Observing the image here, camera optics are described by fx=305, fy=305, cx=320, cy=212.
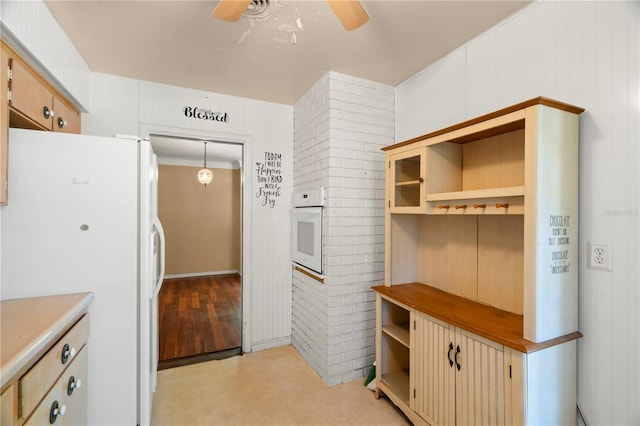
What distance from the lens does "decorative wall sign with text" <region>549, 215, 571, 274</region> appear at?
1.39 metres

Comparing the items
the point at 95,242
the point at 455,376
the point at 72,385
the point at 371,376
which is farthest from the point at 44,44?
the point at 371,376

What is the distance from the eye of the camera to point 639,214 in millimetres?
1282

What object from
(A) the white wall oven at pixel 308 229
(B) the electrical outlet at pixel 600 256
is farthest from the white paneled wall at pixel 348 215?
(B) the electrical outlet at pixel 600 256

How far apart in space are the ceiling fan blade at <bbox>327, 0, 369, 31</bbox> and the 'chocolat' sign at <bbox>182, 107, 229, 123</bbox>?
5.84 feet

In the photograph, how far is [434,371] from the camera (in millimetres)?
1780

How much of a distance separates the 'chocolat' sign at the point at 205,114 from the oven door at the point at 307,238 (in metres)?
1.12

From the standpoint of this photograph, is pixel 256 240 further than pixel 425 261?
Yes

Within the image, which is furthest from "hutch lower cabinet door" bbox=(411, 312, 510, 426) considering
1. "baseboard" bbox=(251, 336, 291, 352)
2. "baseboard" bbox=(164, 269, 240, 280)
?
"baseboard" bbox=(164, 269, 240, 280)

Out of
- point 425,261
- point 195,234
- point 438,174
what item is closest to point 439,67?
point 438,174

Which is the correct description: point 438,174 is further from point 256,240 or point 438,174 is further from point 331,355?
point 256,240

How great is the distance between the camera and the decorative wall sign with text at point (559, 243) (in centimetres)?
139

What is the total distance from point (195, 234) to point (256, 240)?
3702mm

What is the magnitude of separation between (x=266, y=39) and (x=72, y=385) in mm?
2159

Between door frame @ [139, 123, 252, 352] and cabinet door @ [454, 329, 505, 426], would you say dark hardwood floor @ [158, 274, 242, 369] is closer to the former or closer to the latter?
door frame @ [139, 123, 252, 352]
